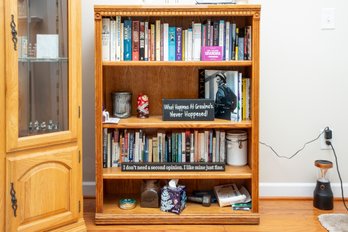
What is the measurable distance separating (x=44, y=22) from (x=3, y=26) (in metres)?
0.29

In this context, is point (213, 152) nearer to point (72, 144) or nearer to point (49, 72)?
point (72, 144)

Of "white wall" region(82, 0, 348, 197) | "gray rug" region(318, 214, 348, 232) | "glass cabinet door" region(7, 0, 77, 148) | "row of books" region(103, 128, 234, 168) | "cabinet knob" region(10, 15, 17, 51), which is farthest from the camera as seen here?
"white wall" region(82, 0, 348, 197)

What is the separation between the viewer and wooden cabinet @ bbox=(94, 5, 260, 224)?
2150mm

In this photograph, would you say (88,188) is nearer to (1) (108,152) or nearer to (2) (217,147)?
(1) (108,152)

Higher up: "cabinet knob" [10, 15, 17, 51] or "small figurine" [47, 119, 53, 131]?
"cabinet knob" [10, 15, 17, 51]

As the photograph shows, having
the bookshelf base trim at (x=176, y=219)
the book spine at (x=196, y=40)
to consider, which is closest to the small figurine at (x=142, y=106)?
the book spine at (x=196, y=40)

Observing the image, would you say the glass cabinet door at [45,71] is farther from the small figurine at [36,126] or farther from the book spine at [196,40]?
the book spine at [196,40]

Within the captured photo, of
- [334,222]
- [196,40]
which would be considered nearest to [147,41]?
[196,40]

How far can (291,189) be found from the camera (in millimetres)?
2631

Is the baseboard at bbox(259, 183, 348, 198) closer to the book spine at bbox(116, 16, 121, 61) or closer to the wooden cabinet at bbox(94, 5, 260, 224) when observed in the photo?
the wooden cabinet at bbox(94, 5, 260, 224)

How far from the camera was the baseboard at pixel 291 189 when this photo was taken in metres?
2.62

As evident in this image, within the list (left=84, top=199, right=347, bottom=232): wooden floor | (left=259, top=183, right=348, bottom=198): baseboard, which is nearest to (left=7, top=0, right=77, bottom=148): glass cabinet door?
(left=84, top=199, right=347, bottom=232): wooden floor

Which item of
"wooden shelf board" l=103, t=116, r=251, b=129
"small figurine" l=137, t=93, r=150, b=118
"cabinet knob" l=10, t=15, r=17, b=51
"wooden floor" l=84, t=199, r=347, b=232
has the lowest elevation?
"wooden floor" l=84, t=199, r=347, b=232

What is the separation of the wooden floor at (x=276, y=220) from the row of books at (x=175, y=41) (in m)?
0.93
